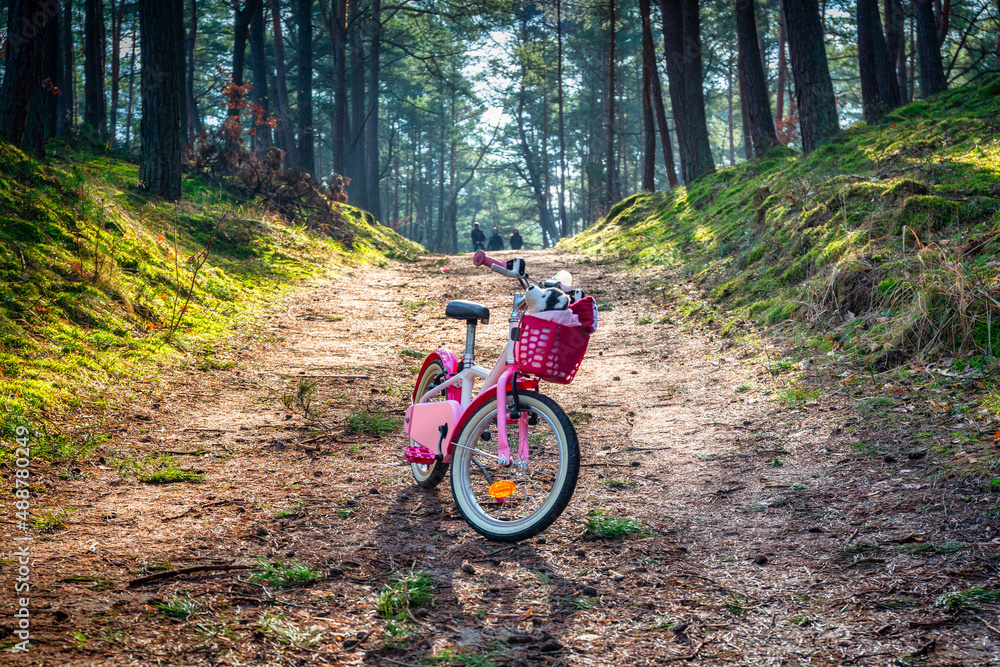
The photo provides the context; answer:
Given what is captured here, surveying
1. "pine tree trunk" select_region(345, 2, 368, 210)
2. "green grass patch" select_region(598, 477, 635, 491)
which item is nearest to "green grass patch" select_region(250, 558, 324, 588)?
"green grass patch" select_region(598, 477, 635, 491)

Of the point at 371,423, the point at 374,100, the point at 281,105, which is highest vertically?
the point at 374,100

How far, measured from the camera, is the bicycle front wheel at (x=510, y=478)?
11.1 feet

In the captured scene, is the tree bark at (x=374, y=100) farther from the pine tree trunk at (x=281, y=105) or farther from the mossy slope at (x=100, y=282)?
the mossy slope at (x=100, y=282)

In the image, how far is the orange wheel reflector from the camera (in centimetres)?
362

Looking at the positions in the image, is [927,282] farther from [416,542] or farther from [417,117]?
[417,117]

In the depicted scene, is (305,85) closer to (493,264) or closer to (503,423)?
(493,264)

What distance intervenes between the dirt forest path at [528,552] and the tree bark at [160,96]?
20.6 feet

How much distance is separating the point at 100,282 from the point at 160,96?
5264mm

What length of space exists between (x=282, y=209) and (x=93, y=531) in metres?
12.4

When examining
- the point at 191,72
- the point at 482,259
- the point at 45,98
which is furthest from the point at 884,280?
the point at 191,72

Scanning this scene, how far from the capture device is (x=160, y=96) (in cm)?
1068

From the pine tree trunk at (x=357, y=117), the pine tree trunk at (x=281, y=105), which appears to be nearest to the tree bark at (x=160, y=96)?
the pine tree trunk at (x=281, y=105)

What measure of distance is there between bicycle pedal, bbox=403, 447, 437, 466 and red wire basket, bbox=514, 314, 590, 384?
110 centimetres

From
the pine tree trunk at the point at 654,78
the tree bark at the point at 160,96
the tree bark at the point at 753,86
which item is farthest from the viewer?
the pine tree trunk at the point at 654,78
